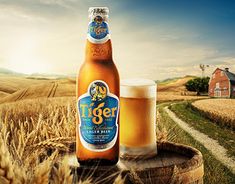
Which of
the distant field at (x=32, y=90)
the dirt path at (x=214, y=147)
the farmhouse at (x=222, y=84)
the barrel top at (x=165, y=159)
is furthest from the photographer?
the farmhouse at (x=222, y=84)

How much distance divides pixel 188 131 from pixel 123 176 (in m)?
15.7

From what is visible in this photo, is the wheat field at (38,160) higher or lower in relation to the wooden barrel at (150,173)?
higher

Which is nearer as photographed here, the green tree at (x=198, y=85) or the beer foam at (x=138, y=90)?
the beer foam at (x=138, y=90)

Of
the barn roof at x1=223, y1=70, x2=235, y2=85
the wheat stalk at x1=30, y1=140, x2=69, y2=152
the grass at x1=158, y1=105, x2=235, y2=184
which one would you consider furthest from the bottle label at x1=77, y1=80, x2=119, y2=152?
the barn roof at x1=223, y1=70, x2=235, y2=85

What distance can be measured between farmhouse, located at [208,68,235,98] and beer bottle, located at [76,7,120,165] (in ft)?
211

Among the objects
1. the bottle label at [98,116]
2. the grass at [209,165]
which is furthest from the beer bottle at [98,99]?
the grass at [209,165]

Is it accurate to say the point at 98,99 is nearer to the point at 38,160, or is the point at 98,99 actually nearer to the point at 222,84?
the point at 38,160

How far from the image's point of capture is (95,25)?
10.5 feet

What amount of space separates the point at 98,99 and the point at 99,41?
551 millimetres

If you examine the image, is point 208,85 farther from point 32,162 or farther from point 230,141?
point 32,162

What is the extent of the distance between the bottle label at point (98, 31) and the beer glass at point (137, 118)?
444 millimetres

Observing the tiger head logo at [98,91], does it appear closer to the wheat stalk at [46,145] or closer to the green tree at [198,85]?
the wheat stalk at [46,145]

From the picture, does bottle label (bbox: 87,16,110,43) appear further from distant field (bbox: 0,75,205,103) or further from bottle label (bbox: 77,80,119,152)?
distant field (bbox: 0,75,205,103)

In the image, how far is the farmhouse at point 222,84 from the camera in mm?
65312
